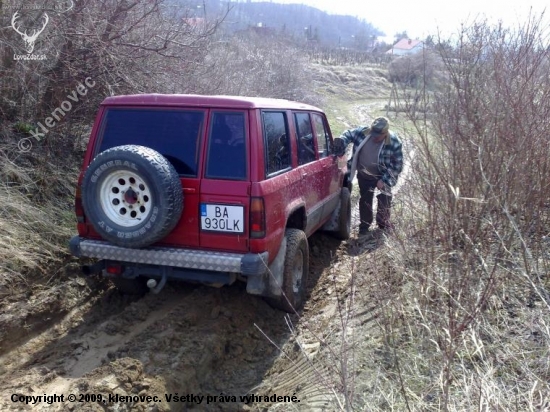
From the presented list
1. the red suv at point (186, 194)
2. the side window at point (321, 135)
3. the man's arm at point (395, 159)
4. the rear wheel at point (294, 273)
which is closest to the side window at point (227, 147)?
the red suv at point (186, 194)

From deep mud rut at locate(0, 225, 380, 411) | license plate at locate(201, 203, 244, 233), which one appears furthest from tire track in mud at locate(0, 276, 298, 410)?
license plate at locate(201, 203, 244, 233)

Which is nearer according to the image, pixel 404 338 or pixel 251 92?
pixel 404 338

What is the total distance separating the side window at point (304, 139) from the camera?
5.36 m

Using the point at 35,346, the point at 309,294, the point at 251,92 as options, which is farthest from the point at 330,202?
the point at 251,92

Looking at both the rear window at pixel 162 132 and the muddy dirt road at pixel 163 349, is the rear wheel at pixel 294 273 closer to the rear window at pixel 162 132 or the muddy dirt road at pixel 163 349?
the muddy dirt road at pixel 163 349

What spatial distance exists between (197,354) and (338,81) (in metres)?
38.9

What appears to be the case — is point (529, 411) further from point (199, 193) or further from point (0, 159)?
point (0, 159)

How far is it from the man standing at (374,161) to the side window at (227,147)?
3.15 m

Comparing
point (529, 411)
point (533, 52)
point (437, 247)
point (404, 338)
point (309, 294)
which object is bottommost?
point (309, 294)

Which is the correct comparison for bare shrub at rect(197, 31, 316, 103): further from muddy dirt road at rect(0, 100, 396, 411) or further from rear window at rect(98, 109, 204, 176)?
muddy dirt road at rect(0, 100, 396, 411)

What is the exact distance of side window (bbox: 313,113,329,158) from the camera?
20.0ft

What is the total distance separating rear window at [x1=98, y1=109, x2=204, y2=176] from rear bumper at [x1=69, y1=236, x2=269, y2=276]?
0.66m

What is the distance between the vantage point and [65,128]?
7.18 metres

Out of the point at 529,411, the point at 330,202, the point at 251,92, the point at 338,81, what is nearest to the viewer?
the point at 529,411
